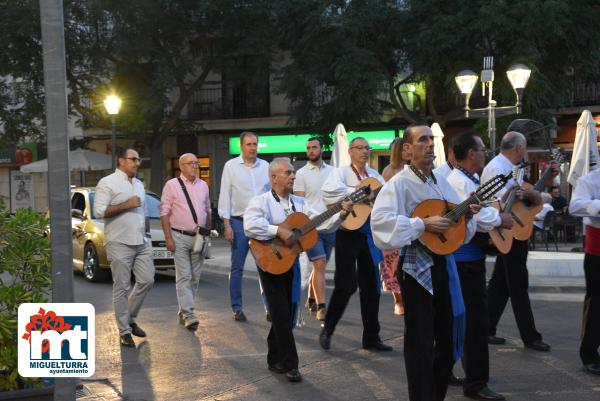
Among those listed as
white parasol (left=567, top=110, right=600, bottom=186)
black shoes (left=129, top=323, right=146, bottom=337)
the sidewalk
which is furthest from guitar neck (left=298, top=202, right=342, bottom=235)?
white parasol (left=567, top=110, right=600, bottom=186)

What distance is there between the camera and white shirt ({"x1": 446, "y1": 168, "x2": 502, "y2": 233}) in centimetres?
589

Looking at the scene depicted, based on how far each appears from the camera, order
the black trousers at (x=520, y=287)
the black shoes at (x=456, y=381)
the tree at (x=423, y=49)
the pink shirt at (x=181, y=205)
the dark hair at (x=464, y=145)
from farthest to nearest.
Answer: the tree at (x=423, y=49) → the pink shirt at (x=181, y=205) → the black trousers at (x=520, y=287) → the black shoes at (x=456, y=381) → the dark hair at (x=464, y=145)

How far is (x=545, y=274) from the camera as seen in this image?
12.1 m

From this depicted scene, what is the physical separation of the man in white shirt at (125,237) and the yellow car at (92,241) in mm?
5240

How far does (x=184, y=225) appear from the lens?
9.20m

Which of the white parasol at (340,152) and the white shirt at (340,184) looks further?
the white parasol at (340,152)

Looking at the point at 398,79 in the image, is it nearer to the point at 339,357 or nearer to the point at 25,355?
the point at 339,357

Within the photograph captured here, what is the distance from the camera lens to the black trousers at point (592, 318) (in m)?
6.66

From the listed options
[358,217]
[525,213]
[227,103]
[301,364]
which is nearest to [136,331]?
[301,364]

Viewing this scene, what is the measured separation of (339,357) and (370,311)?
52 cm

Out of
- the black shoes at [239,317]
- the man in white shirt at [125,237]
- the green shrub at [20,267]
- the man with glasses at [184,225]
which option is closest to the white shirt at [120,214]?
the man in white shirt at [125,237]

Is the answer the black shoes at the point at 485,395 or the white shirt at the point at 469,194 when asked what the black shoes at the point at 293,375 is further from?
the white shirt at the point at 469,194

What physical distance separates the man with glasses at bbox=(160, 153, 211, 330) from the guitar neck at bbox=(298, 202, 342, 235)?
264cm

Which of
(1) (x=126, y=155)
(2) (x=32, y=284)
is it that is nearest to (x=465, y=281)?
(2) (x=32, y=284)
